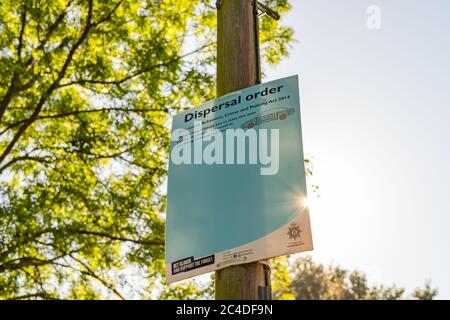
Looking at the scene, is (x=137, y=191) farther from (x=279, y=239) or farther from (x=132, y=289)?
(x=279, y=239)

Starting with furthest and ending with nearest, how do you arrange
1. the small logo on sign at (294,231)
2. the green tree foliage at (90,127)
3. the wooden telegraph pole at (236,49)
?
1. the green tree foliage at (90,127)
2. the wooden telegraph pole at (236,49)
3. the small logo on sign at (294,231)

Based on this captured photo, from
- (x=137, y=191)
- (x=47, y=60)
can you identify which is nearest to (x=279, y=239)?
(x=137, y=191)

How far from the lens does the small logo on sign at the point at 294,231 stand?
2.95 m

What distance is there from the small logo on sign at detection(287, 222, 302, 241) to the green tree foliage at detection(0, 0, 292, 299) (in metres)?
7.21

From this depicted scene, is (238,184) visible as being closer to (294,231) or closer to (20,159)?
(294,231)

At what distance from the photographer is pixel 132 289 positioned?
10.2 meters

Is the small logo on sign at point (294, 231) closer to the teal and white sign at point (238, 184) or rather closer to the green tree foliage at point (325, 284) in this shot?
the teal and white sign at point (238, 184)

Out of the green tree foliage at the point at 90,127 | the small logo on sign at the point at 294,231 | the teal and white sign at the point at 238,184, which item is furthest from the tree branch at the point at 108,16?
the small logo on sign at the point at 294,231

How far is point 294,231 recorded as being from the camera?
2961 millimetres

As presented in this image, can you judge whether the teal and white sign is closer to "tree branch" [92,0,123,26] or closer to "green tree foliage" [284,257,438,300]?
"tree branch" [92,0,123,26]

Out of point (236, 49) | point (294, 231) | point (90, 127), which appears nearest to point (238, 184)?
point (294, 231)

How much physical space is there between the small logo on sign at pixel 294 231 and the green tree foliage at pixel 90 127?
7.21 metres

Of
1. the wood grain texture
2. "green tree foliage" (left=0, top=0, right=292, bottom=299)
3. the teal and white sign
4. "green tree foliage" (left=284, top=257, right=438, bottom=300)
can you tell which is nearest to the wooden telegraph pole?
the wood grain texture
